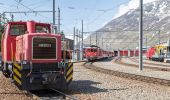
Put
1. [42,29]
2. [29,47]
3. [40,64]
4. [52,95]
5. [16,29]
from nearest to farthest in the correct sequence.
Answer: [52,95]
[40,64]
[29,47]
[42,29]
[16,29]

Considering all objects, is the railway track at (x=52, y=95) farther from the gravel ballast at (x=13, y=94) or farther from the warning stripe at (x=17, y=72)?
the warning stripe at (x=17, y=72)

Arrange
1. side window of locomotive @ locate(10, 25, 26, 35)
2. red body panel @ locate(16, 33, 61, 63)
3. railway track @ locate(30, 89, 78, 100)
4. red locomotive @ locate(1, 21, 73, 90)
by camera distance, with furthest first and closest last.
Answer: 1. side window of locomotive @ locate(10, 25, 26, 35)
2. red body panel @ locate(16, 33, 61, 63)
3. red locomotive @ locate(1, 21, 73, 90)
4. railway track @ locate(30, 89, 78, 100)

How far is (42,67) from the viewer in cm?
1694

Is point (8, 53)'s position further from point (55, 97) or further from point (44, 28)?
point (55, 97)

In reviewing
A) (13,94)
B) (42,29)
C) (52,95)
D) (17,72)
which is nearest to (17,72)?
(17,72)

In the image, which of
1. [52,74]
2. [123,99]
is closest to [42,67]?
[52,74]

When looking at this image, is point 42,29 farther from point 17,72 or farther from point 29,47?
point 17,72

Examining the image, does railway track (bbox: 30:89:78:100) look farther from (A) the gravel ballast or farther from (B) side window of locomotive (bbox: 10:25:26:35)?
(B) side window of locomotive (bbox: 10:25:26:35)

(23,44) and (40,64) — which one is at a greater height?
(23,44)

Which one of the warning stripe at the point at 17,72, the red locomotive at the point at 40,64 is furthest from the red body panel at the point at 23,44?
the warning stripe at the point at 17,72

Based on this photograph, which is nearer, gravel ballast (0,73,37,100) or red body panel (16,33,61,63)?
gravel ballast (0,73,37,100)

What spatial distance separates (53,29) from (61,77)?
315 cm

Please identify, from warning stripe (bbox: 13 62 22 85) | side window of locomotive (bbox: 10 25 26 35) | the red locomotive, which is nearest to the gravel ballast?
the red locomotive

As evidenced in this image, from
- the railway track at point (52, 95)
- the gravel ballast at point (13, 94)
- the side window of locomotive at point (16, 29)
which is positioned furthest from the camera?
the side window of locomotive at point (16, 29)
